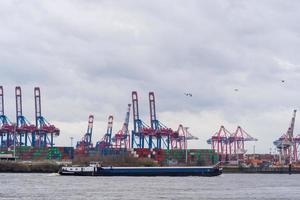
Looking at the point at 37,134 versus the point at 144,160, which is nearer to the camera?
the point at 144,160

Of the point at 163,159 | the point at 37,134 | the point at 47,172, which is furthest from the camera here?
the point at 37,134

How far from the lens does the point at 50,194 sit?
76562mm

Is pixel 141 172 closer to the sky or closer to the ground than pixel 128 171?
closer to the ground

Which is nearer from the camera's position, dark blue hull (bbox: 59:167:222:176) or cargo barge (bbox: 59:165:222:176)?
cargo barge (bbox: 59:165:222:176)

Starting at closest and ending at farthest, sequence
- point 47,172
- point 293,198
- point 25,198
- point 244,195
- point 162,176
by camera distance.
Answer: point 25,198 → point 293,198 → point 244,195 → point 162,176 → point 47,172

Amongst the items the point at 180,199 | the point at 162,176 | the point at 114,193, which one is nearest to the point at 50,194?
the point at 114,193

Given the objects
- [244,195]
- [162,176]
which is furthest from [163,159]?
[244,195]

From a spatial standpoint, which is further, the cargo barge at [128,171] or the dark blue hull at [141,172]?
the dark blue hull at [141,172]

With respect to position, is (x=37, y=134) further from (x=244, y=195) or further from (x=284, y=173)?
(x=244, y=195)

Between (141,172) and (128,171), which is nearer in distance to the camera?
(141,172)

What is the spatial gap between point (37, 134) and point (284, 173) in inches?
2392

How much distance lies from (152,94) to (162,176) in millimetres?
63257

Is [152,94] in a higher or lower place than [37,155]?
higher

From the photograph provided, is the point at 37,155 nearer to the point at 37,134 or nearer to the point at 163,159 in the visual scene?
the point at 37,134
